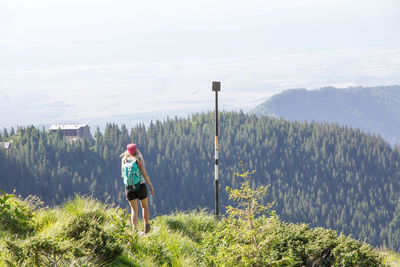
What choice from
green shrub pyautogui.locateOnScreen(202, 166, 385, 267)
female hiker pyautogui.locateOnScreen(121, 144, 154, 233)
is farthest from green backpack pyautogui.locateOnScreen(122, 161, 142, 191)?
green shrub pyautogui.locateOnScreen(202, 166, 385, 267)

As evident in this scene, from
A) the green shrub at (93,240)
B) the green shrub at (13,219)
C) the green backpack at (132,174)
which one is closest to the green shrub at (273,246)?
the green backpack at (132,174)

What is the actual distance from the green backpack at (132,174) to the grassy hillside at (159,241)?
0.59m

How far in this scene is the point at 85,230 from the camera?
23.4ft

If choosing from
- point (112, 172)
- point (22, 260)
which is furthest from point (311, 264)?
point (112, 172)

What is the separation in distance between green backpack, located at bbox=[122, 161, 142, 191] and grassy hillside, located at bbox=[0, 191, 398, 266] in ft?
1.93

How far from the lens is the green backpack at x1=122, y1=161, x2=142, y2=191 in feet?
29.5

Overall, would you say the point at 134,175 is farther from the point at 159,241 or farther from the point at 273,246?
the point at 273,246

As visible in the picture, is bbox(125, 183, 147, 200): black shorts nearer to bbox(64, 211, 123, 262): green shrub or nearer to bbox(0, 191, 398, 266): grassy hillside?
bbox(0, 191, 398, 266): grassy hillside

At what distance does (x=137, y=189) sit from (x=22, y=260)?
310 centimetres

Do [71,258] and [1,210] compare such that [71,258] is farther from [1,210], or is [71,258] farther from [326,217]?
[326,217]

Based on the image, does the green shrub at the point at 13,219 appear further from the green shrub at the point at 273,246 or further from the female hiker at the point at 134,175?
the green shrub at the point at 273,246

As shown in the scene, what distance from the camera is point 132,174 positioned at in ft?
29.6

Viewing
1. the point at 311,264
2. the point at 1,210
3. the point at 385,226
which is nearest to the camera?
the point at 1,210

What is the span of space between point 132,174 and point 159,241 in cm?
134
